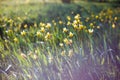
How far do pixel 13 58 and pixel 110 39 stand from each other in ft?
4.24

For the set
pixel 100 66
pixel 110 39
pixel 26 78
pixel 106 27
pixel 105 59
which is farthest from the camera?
pixel 106 27

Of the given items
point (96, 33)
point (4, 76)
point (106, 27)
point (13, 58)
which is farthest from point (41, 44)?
point (106, 27)

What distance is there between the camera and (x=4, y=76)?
2627 millimetres

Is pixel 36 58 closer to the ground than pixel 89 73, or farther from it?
farther from it

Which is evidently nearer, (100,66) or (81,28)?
(100,66)

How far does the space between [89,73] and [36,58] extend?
1.77 feet

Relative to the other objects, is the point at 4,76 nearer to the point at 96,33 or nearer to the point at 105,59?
the point at 105,59

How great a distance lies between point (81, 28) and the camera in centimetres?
292

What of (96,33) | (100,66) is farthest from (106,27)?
(100,66)

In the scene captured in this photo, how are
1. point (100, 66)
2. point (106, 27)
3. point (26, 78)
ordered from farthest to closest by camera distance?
point (106, 27) → point (100, 66) → point (26, 78)

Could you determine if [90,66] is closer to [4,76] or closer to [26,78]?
[26,78]

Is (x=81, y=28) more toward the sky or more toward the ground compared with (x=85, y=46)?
more toward the sky

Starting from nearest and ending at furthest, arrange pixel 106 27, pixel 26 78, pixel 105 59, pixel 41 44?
1. pixel 26 78
2. pixel 105 59
3. pixel 41 44
4. pixel 106 27

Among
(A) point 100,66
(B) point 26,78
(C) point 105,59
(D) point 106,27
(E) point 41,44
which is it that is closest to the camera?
(B) point 26,78
